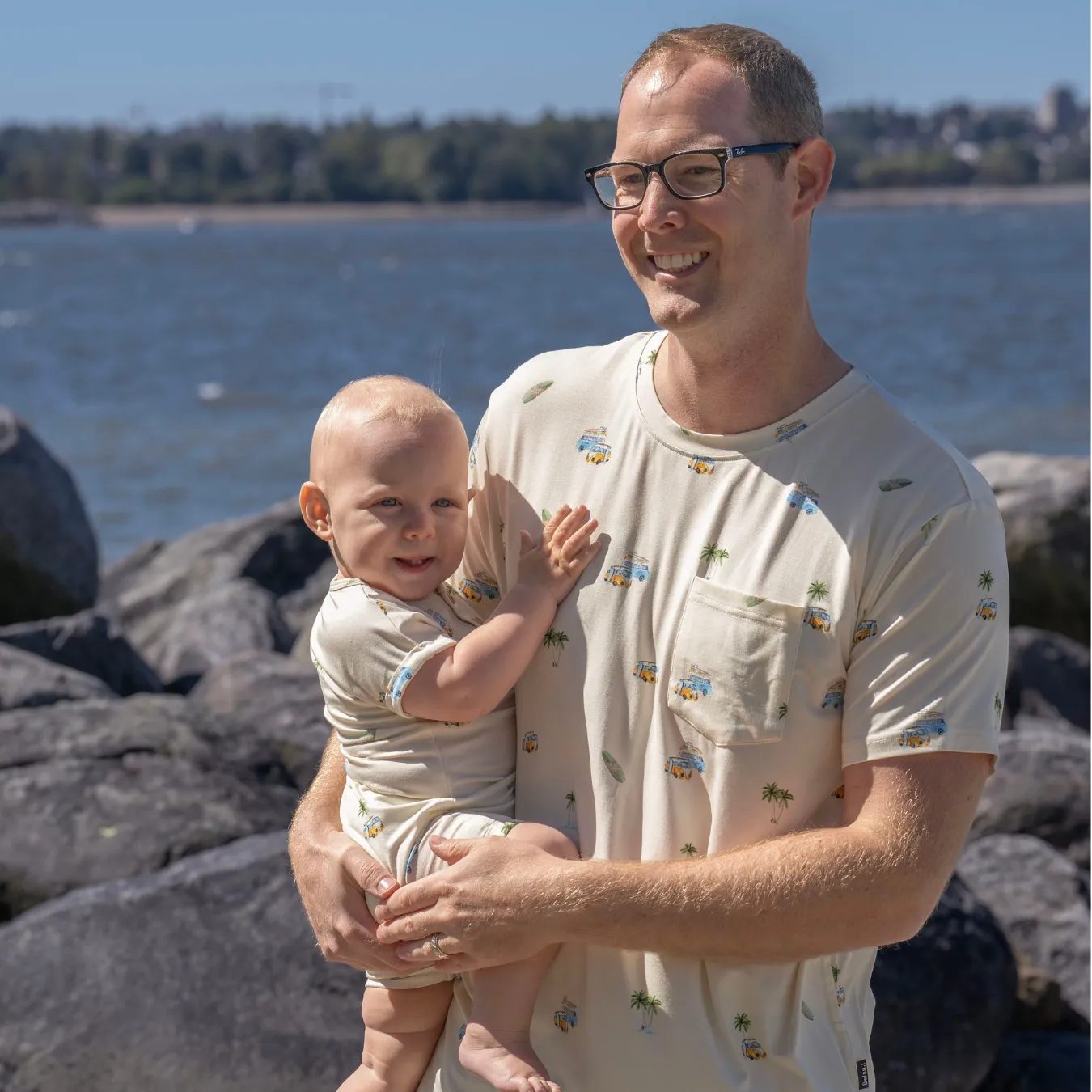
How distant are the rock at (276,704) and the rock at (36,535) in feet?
8.47

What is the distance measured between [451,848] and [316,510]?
70 cm

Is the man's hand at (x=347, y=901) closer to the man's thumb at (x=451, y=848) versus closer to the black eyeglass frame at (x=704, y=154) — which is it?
the man's thumb at (x=451, y=848)

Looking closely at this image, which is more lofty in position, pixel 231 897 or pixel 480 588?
pixel 480 588

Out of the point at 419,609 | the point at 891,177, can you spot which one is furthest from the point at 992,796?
the point at 891,177

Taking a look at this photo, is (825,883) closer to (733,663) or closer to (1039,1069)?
(733,663)

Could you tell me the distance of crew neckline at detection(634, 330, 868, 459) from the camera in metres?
2.57

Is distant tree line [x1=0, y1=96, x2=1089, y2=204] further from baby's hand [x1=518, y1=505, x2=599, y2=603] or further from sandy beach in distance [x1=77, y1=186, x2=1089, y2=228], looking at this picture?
baby's hand [x1=518, y1=505, x2=599, y2=603]

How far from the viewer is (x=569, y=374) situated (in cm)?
289

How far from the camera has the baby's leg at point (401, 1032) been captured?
2754 millimetres

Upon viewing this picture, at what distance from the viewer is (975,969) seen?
451 centimetres

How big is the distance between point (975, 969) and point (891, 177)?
124140mm

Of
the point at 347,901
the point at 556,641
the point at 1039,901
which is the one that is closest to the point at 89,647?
the point at 1039,901

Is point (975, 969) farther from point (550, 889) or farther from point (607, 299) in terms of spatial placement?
point (607, 299)

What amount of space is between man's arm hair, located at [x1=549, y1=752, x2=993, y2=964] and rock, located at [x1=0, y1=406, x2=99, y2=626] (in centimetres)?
736
